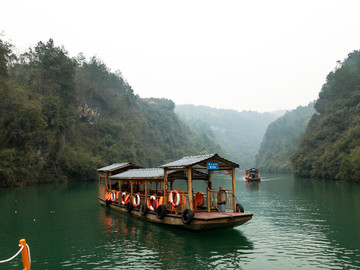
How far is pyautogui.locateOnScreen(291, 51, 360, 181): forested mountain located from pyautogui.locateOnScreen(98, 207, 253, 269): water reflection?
123 feet

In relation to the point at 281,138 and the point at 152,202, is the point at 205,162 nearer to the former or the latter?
the point at 152,202

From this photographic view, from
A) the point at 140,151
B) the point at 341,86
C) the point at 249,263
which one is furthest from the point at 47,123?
the point at 341,86

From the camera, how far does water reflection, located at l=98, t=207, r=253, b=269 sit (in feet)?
35.6

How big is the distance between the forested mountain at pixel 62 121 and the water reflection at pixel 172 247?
3009 cm

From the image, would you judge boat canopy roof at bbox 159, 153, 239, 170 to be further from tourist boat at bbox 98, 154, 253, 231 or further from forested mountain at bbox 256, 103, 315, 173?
forested mountain at bbox 256, 103, 315, 173

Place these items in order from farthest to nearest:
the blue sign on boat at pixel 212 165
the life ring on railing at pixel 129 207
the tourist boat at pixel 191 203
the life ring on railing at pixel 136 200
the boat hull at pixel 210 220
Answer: the life ring on railing at pixel 129 207 < the life ring on railing at pixel 136 200 < the blue sign on boat at pixel 212 165 < the tourist boat at pixel 191 203 < the boat hull at pixel 210 220

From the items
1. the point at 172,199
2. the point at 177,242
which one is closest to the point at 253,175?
the point at 172,199

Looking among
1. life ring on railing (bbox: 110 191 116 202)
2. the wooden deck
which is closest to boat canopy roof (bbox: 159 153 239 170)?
the wooden deck

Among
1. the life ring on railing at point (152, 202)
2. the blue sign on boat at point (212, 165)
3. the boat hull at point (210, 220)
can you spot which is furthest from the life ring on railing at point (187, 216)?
the life ring on railing at point (152, 202)

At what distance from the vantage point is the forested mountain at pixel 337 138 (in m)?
48.0

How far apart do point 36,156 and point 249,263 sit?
43676 millimetres

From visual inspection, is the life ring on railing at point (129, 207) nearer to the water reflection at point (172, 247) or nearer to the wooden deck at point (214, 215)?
the water reflection at point (172, 247)

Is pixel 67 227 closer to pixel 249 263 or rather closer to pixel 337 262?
pixel 249 263

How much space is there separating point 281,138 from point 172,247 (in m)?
159
